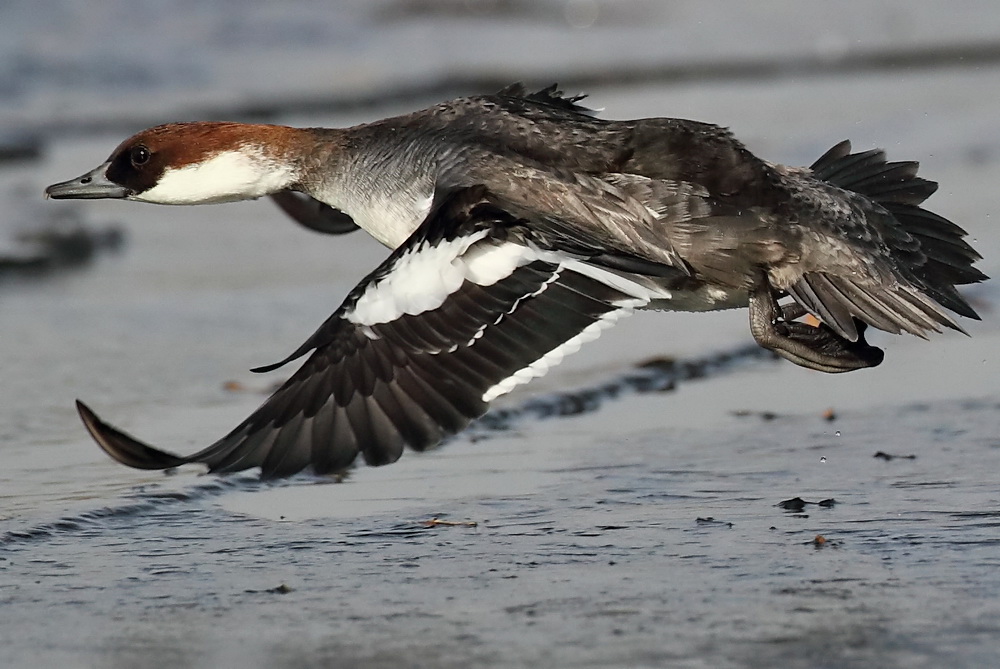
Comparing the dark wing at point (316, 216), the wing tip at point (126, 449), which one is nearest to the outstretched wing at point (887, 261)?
the dark wing at point (316, 216)

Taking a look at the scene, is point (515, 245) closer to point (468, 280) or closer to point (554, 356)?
point (468, 280)

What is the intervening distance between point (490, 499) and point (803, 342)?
3.82ft

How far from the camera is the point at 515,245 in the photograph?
5.05 metres

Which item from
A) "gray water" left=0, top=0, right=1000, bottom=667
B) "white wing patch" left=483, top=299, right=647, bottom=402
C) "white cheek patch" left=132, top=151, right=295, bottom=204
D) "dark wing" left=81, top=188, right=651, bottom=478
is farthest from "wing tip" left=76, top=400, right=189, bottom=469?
"white cheek patch" left=132, top=151, right=295, bottom=204

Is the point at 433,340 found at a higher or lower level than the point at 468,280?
lower

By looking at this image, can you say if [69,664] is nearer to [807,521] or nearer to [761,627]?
[761,627]

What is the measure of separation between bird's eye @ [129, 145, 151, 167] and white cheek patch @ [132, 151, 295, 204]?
3.3 inches

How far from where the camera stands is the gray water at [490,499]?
4.39 m

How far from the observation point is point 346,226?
701cm

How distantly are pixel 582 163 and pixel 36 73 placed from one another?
8189mm

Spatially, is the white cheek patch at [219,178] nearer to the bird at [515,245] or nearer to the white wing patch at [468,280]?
the bird at [515,245]

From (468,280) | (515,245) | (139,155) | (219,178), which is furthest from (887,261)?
(139,155)

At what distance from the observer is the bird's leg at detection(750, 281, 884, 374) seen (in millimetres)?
5812

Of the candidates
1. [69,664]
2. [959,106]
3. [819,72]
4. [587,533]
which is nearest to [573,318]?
[587,533]
